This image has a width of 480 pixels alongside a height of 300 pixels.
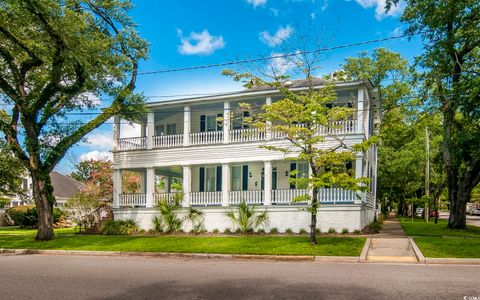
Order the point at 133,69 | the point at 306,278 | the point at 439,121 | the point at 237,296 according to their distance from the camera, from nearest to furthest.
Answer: the point at 237,296 → the point at 306,278 → the point at 133,69 → the point at 439,121

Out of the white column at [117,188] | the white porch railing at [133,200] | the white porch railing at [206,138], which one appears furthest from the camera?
the white column at [117,188]

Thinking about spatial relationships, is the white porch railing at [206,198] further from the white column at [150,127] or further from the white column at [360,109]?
the white column at [360,109]

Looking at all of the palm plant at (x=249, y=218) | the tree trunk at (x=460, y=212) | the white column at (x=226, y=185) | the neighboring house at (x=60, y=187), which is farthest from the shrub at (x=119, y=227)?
the neighboring house at (x=60, y=187)

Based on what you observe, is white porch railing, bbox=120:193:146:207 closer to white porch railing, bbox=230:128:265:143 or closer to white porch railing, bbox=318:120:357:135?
white porch railing, bbox=230:128:265:143

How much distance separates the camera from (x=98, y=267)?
42.5 ft

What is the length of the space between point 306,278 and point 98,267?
648 centimetres

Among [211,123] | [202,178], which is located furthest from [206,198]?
[211,123]

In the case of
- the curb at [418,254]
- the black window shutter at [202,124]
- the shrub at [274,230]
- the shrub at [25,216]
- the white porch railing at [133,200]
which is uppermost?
the black window shutter at [202,124]

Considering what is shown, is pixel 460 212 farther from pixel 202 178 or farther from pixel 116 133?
pixel 116 133

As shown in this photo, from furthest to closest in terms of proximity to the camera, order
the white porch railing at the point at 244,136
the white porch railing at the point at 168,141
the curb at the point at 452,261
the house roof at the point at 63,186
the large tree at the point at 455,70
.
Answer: the house roof at the point at 63,186, the white porch railing at the point at 168,141, the white porch railing at the point at 244,136, the large tree at the point at 455,70, the curb at the point at 452,261

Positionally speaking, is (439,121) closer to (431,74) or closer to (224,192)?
(431,74)

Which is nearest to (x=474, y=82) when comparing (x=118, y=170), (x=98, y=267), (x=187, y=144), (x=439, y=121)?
(x=187, y=144)

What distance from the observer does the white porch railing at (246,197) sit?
23500 millimetres

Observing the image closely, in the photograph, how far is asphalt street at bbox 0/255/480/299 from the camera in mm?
8281
